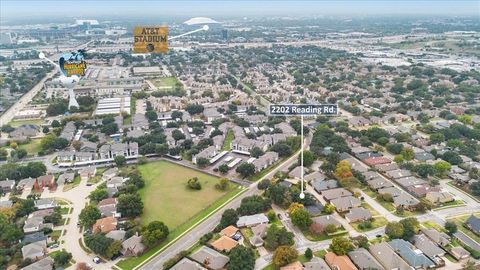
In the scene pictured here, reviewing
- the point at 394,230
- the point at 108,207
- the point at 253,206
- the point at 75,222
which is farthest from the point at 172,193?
the point at 394,230

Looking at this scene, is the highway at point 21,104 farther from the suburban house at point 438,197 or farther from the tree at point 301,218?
the suburban house at point 438,197

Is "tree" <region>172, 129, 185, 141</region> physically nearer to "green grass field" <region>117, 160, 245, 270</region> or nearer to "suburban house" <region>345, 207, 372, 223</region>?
"green grass field" <region>117, 160, 245, 270</region>

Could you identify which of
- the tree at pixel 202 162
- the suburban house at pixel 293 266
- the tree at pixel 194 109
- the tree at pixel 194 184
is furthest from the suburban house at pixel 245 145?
the suburban house at pixel 293 266

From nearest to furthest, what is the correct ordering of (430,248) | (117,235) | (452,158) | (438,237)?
1. (430,248)
2. (438,237)
3. (117,235)
4. (452,158)

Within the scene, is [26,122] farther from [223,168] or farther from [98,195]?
[223,168]

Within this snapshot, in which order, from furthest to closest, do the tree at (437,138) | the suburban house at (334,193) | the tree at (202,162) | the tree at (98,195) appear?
the tree at (437,138) → the tree at (202,162) → the tree at (98,195) → the suburban house at (334,193)

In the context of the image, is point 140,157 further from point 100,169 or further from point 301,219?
point 301,219
